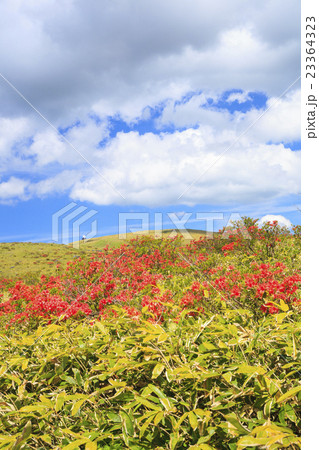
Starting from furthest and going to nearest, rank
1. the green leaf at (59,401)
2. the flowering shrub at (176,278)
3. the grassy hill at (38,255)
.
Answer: the grassy hill at (38,255) → the flowering shrub at (176,278) → the green leaf at (59,401)

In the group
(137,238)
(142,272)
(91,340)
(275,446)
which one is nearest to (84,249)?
(137,238)

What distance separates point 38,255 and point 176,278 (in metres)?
16.3

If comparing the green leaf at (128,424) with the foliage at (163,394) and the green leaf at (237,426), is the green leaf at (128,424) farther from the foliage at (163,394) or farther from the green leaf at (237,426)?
the green leaf at (237,426)

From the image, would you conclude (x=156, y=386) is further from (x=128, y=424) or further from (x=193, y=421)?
(x=193, y=421)

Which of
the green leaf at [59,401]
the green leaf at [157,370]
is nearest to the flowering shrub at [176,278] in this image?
the green leaf at [157,370]

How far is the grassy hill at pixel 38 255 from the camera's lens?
16891 mm

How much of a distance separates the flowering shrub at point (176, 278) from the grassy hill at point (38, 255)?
597 centimetres

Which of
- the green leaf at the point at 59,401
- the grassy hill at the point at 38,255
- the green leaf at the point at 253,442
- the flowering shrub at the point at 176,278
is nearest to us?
the green leaf at the point at 253,442

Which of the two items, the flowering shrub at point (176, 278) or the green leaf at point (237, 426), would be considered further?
the flowering shrub at point (176, 278)

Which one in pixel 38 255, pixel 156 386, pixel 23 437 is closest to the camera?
pixel 23 437

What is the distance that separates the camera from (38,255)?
21.5 meters

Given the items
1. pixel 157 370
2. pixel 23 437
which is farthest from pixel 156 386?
pixel 23 437
